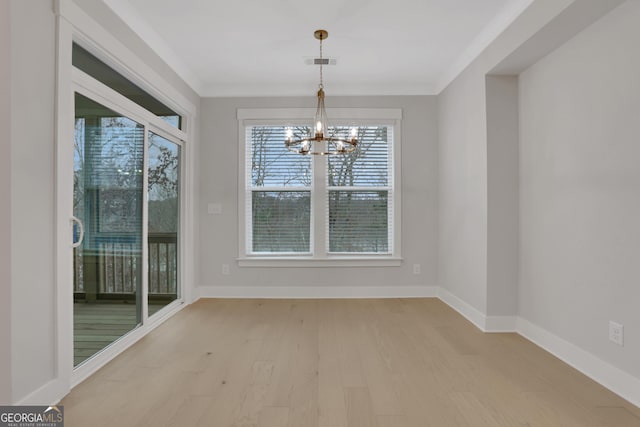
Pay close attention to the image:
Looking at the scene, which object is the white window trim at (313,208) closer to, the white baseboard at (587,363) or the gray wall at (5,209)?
the white baseboard at (587,363)

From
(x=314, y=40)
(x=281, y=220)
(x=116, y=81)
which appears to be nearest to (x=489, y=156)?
(x=314, y=40)

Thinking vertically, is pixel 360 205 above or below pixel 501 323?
above

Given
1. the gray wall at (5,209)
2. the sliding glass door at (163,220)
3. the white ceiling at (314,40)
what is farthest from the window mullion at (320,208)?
the gray wall at (5,209)

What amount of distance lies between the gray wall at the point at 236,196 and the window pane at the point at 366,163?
253 millimetres

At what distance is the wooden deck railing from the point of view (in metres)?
2.54

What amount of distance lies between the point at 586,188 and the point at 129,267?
3.52 m

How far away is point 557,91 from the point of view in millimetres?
2686

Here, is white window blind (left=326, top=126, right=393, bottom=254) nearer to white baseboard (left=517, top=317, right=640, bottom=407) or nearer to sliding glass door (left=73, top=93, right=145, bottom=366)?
white baseboard (left=517, top=317, right=640, bottom=407)

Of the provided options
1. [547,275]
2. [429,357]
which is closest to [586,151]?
[547,275]

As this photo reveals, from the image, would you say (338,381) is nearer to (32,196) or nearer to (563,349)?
(563,349)

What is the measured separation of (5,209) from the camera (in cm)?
168

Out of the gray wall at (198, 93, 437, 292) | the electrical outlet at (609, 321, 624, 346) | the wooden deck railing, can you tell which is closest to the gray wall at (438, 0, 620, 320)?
the gray wall at (198, 93, 437, 292)

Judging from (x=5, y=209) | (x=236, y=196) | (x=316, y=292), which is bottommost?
(x=316, y=292)

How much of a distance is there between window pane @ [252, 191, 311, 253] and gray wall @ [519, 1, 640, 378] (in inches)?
96.7
